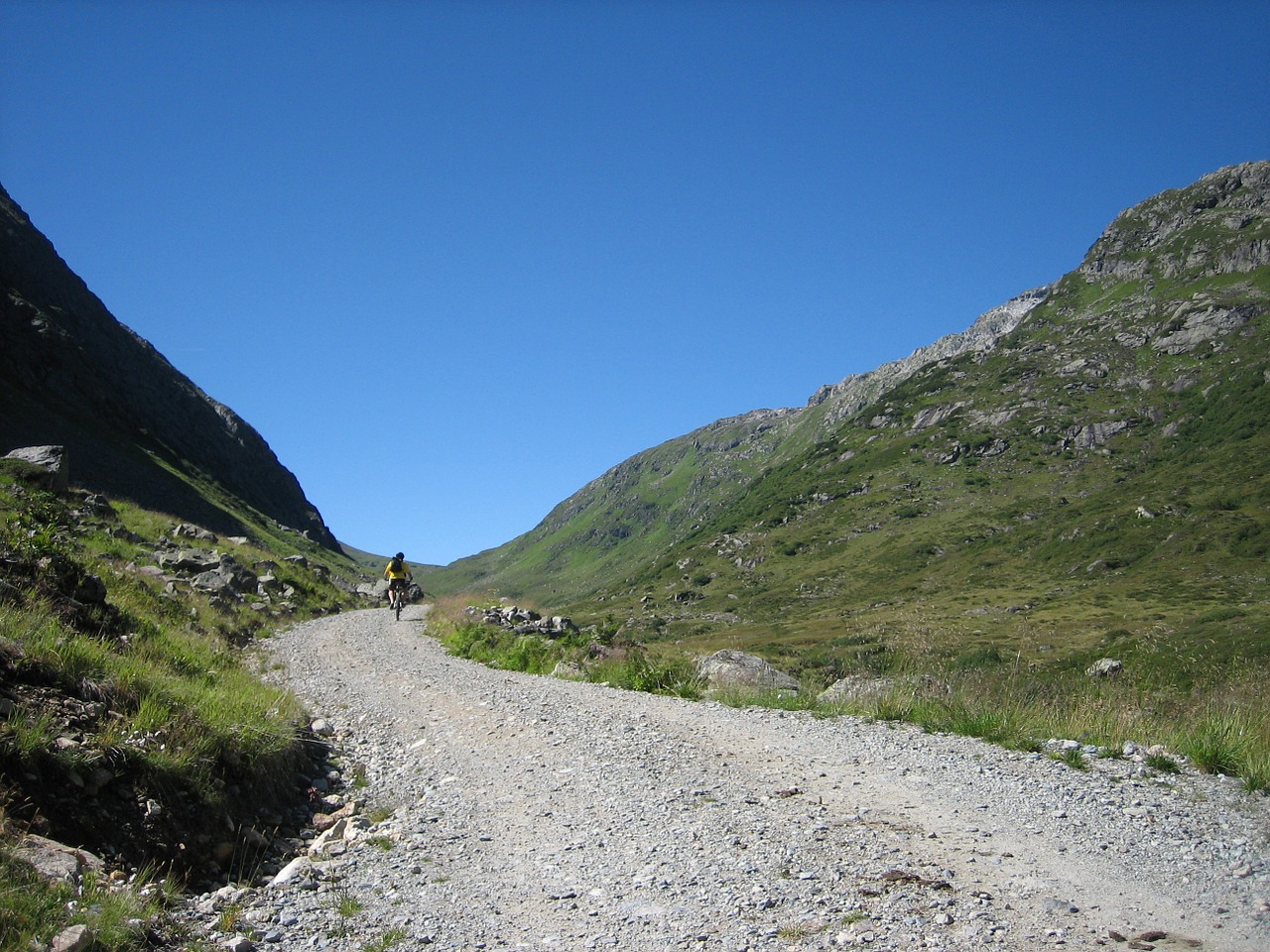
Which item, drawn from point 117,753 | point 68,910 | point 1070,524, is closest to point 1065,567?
point 1070,524

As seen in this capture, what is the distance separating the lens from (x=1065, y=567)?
369ft

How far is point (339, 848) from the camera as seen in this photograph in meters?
7.52

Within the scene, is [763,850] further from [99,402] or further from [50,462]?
[99,402]

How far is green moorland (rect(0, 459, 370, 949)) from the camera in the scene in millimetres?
5324

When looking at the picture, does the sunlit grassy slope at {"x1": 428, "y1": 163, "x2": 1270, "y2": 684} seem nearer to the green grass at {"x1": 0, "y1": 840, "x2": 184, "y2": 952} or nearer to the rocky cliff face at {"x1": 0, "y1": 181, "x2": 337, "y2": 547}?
the green grass at {"x1": 0, "y1": 840, "x2": 184, "y2": 952}

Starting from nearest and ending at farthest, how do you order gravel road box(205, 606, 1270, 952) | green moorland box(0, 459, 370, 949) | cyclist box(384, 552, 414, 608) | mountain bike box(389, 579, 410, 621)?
1. green moorland box(0, 459, 370, 949)
2. gravel road box(205, 606, 1270, 952)
3. mountain bike box(389, 579, 410, 621)
4. cyclist box(384, 552, 414, 608)

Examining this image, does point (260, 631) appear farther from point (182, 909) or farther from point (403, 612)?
point (182, 909)

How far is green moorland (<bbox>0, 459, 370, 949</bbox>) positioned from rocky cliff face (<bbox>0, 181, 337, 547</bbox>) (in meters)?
44.9

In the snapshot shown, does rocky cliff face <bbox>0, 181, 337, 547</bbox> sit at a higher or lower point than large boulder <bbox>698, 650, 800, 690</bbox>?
higher

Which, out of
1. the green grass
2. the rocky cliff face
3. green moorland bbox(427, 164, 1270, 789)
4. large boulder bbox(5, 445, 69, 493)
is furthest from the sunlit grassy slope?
the rocky cliff face

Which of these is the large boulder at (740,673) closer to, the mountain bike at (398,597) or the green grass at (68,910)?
the green grass at (68,910)

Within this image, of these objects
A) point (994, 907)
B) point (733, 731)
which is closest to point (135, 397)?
point (733, 731)

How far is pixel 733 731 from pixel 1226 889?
6338 mm

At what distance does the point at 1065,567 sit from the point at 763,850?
123m
